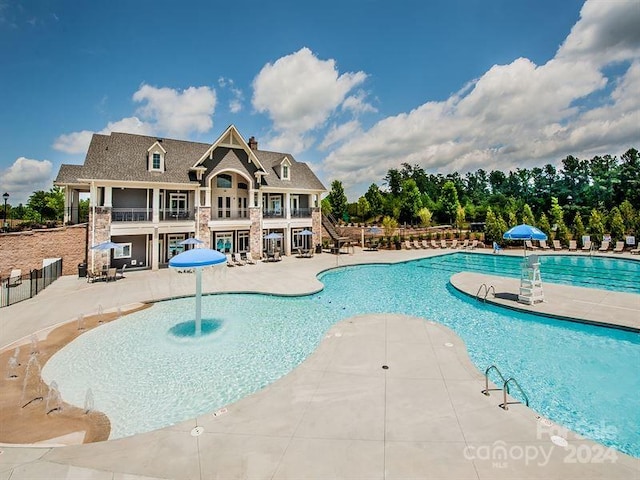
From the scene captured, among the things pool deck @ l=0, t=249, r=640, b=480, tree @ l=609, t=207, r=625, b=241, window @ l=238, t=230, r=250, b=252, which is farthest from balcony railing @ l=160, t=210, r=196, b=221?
tree @ l=609, t=207, r=625, b=241

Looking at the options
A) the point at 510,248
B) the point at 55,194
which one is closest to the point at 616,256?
the point at 510,248

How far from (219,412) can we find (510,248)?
1344 inches

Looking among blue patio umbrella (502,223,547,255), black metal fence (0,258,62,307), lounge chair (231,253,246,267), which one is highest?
blue patio umbrella (502,223,547,255)

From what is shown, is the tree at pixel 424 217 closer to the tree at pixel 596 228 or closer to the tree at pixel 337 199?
the tree at pixel 337 199

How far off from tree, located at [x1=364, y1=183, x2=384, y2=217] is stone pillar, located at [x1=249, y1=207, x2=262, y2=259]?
35751 millimetres

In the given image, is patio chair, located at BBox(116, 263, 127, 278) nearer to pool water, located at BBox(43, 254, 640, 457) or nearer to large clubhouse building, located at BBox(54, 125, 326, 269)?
large clubhouse building, located at BBox(54, 125, 326, 269)

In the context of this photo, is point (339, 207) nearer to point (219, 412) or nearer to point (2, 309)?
point (2, 309)

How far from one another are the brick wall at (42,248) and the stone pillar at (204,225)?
742cm

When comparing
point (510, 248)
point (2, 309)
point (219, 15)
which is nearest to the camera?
point (2, 309)

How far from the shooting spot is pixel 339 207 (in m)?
60.1

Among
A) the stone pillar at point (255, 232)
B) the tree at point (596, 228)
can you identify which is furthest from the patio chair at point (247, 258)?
the tree at point (596, 228)

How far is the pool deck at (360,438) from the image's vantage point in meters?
4.46

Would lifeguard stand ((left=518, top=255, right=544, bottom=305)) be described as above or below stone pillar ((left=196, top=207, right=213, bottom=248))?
below

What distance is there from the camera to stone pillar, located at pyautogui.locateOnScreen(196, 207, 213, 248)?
24.0 m
